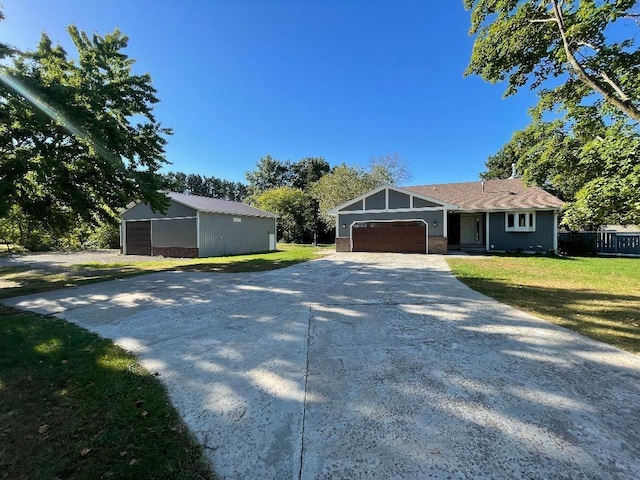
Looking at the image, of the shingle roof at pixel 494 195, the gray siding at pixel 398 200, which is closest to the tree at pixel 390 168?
the shingle roof at pixel 494 195

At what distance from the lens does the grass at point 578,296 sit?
4023 millimetres

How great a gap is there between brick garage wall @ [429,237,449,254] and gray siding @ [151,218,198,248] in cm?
1308

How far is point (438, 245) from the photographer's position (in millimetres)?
15992

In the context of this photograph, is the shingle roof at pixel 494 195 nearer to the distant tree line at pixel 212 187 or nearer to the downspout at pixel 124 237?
the downspout at pixel 124 237

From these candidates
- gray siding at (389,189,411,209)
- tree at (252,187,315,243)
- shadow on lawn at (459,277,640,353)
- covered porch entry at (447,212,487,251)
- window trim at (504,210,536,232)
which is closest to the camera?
shadow on lawn at (459,277,640,353)

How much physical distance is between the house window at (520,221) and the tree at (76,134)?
17057mm

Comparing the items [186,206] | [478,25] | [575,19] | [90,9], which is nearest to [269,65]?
[90,9]

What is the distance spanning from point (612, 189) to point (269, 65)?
12.0 m

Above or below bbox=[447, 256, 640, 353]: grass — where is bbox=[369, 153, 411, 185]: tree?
above

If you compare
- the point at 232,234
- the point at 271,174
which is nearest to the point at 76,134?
the point at 232,234

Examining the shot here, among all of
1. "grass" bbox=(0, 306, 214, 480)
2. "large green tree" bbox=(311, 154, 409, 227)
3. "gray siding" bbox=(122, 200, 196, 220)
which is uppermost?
"large green tree" bbox=(311, 154, 409, 227)

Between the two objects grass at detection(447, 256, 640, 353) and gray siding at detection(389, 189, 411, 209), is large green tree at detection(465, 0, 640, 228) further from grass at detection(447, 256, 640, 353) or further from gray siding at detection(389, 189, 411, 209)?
gray siding at detection(389, 189, 411, 209)

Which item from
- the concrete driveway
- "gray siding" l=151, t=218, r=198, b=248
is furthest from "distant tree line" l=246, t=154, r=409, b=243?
the concrete driveway

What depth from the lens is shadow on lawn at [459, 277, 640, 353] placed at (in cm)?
383
